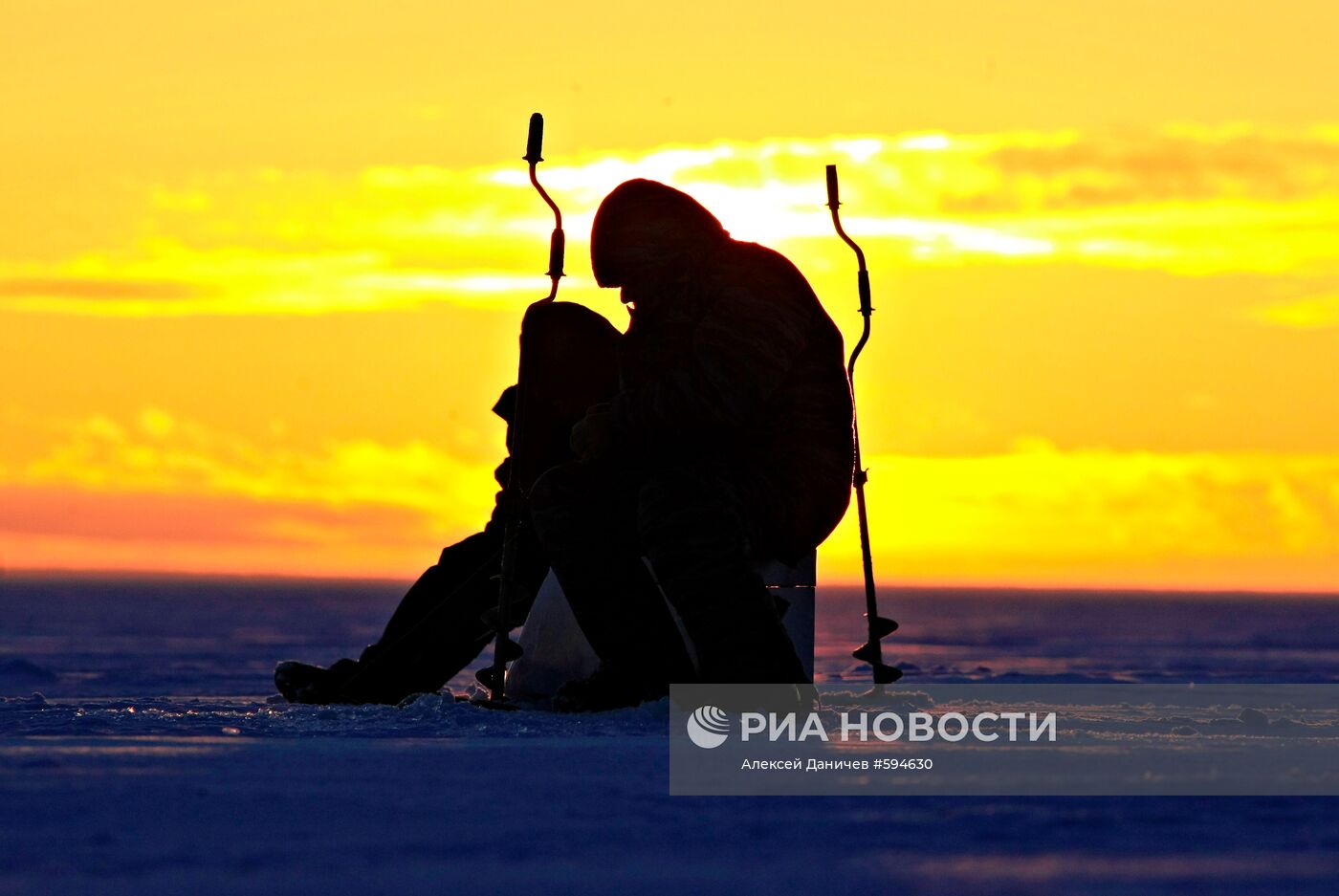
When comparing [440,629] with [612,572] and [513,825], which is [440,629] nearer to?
[612,572]

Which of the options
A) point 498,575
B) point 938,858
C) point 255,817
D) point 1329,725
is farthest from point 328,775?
point 1329,725

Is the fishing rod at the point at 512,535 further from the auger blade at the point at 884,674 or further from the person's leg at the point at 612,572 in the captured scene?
the auger blade at the point at 884,674

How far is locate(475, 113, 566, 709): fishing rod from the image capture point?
6.61m

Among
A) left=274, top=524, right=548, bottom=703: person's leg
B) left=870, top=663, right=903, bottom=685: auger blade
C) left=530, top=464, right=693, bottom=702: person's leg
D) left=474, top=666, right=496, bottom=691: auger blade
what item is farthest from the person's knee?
left=870, top=663, right=903, bottom=685: auger blade

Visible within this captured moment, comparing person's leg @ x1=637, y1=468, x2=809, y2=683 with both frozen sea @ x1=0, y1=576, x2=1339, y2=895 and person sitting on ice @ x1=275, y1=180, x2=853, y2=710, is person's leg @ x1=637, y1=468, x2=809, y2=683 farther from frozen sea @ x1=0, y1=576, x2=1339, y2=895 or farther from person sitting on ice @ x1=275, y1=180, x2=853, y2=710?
frozen sea @ x1=0, y1=576, x2=1339, y2=895

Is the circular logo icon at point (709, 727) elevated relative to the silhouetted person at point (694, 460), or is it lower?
lower

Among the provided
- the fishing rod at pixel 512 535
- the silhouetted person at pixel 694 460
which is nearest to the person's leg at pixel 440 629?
the fishing rod at pixel 512 535

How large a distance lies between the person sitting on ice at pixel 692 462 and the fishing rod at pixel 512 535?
0.85 ft

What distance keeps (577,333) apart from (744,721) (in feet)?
5.41

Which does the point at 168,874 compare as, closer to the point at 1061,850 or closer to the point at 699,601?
the point at 1061,850

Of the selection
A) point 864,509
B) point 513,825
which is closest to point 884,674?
point 864,509

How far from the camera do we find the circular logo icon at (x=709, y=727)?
17.5 feet

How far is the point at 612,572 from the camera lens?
20.3 feet

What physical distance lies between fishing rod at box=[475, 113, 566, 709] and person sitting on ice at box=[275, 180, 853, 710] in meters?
0.26
